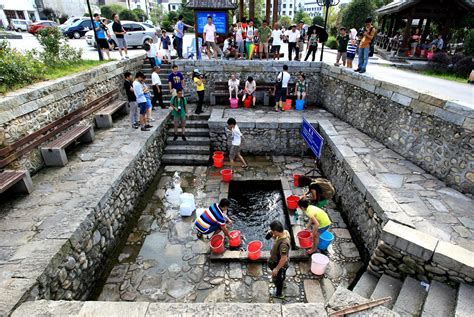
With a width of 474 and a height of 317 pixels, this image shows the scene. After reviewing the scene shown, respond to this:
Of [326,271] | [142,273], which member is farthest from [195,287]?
[326,271]

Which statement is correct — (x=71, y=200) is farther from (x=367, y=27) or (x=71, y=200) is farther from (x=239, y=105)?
(x=367, y=27)

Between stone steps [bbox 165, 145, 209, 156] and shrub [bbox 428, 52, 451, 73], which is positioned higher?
shrub [bbox 428, 52, 451, 73]

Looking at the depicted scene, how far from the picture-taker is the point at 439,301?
380cm

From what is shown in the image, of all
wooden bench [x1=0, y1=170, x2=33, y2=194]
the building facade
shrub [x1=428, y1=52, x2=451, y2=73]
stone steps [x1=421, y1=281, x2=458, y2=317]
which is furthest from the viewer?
the building facade

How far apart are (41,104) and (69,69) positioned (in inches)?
106

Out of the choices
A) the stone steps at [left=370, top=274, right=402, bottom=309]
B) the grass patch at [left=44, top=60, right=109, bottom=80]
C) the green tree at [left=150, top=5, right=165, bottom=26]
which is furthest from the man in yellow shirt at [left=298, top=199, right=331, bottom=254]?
the green tree at [left=150, top=5, right=165, bottom=26]

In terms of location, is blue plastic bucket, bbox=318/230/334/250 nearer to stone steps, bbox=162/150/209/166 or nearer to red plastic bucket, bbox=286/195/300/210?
red plastic bucket, bbox=286/195/300/210

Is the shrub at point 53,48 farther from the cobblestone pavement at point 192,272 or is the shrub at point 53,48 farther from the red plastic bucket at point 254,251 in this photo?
the red plastic bucket at point 254,251

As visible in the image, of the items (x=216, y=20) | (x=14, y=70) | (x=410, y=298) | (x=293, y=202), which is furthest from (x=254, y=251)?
(x=216, y=20)

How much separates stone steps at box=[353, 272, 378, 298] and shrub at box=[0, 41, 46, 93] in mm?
8278

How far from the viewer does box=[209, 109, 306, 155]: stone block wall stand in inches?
382

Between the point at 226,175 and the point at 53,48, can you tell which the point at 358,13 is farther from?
the point at 53,48

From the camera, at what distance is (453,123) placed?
18.3 feet

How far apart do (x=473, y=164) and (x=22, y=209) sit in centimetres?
881
